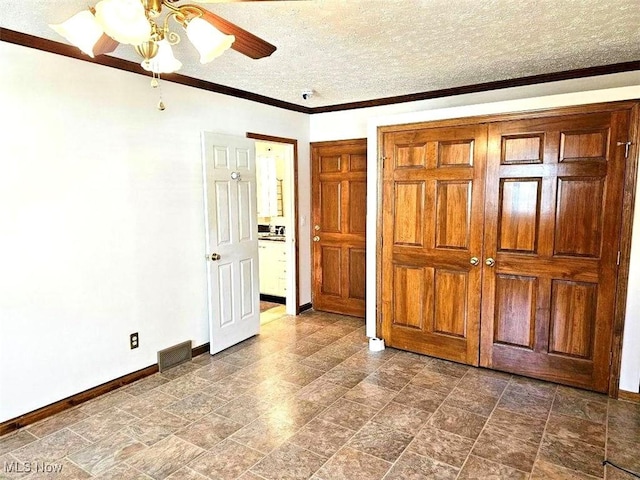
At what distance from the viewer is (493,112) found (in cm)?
327

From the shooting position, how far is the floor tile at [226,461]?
7.32 ft

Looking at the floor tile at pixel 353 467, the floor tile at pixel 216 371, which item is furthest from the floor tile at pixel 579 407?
the floor tile at pixel 216 371

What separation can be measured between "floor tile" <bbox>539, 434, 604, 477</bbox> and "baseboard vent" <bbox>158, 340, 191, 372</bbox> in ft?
9.08

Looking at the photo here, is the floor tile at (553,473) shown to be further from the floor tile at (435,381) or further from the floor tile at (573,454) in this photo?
the floor tile at (435,381)

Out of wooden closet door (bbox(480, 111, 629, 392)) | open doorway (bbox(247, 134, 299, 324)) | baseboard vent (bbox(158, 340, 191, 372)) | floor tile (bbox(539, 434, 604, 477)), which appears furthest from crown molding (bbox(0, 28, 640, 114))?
floor tile (bbox(539, 434, 604, 477))

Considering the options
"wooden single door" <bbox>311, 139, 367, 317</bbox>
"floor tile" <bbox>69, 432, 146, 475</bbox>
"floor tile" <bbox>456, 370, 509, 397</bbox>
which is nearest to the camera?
"floor tile" <bbox>69, 432, 146, 475</bbox>

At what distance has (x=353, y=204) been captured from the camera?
4914mm

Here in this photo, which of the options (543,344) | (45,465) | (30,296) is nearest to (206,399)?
(45,465)

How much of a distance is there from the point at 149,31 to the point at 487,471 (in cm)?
259

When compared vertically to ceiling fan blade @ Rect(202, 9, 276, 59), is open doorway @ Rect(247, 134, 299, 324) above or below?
below

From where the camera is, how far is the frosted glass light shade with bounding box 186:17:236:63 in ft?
5.36

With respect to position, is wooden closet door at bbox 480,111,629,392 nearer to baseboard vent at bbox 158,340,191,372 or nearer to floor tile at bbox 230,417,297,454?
floor tile at bbox 230,417,297,454

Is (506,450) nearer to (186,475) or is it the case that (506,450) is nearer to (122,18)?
(186,475)

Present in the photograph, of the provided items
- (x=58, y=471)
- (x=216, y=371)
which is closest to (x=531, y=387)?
(x=216, y=371)
